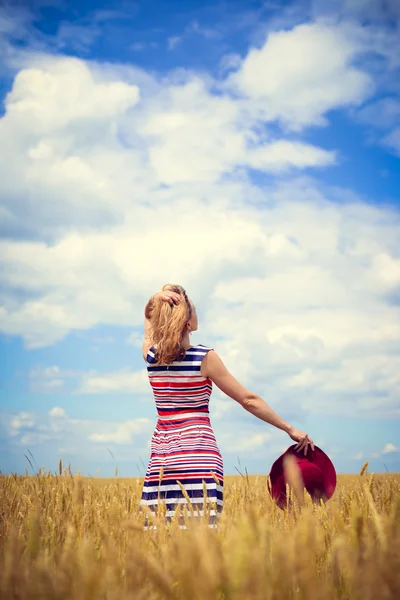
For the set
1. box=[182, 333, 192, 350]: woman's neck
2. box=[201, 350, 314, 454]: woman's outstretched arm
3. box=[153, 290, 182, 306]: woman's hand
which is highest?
box=[153, 290, 182, 306]: woman's hand

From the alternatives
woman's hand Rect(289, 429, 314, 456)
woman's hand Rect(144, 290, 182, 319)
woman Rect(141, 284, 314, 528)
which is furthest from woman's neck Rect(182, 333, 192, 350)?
woman's hand Rect(289, 429, 314, 456)

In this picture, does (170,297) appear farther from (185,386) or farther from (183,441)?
(183,441)

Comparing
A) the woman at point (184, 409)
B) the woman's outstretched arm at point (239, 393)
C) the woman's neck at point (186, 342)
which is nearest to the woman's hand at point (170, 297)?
the woman at point (184, 409)

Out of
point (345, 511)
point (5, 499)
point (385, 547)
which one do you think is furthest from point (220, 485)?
point (385, 547)

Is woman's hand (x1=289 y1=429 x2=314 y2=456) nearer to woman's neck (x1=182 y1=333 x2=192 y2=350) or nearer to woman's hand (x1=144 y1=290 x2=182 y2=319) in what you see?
woman's neck (x1=182 y1=333 x2=192 y2=350)

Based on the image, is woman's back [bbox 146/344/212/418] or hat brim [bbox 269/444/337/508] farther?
hat brim [bbox 269/444/337/508]

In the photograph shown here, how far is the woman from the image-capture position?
359cm

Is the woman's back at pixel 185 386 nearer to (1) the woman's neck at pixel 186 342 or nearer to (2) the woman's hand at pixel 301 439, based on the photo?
(1) the woman's neck at pixel 186 342

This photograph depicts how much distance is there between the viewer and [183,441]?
362cm

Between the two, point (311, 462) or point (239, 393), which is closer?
point (239, 393)

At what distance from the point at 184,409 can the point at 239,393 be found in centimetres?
38

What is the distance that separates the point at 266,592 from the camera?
4.75 ft

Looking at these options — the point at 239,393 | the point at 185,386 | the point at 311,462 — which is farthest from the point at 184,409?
the point at 311,462

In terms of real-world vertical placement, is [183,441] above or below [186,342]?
below
